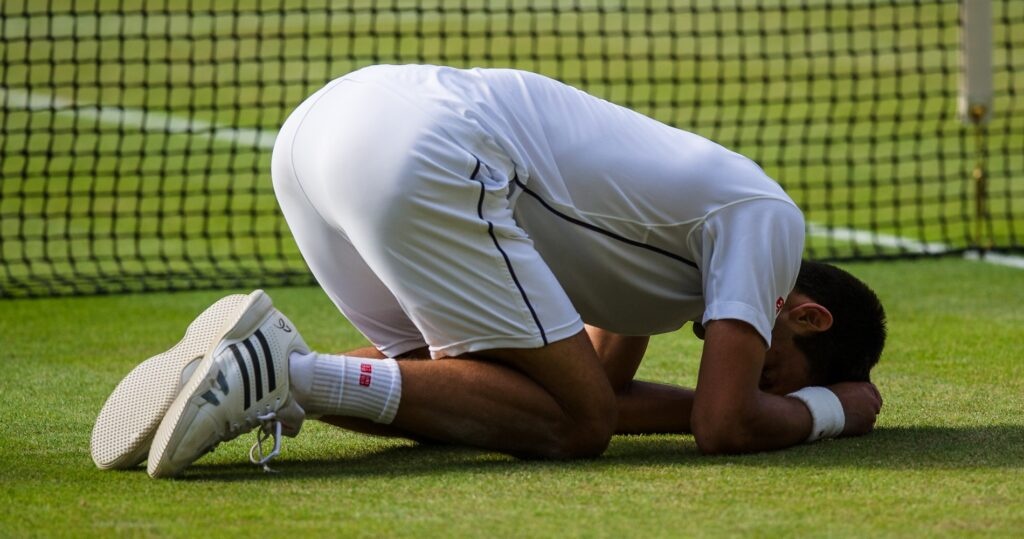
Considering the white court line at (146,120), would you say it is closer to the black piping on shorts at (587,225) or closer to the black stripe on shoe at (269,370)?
the black piping on shorts at (587,225)

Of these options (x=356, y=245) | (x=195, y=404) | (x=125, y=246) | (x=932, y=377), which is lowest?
(x=125, y=246)

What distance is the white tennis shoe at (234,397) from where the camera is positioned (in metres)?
2.86

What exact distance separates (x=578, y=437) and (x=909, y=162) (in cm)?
648

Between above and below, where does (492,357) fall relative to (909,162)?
above

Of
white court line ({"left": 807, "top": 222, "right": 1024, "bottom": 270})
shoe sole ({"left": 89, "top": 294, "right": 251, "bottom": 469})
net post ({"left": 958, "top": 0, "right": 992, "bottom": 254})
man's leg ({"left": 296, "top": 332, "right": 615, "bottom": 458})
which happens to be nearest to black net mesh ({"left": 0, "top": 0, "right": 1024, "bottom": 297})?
white court line ({"left": 807, "top": 222, "right": 1024, "bottom": 270})

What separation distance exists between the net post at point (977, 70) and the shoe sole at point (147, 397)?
181 inches

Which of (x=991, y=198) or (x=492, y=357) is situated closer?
(x=492, y=357)

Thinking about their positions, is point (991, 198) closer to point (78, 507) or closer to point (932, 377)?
point (932, 377)

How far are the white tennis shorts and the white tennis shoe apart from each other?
0.26m

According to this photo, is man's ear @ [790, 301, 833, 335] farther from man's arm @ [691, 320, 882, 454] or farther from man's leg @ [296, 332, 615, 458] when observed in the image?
man's leg @ [296, 332, 615, 458]

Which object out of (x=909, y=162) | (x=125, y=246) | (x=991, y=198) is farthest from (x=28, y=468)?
(x=909, y=162)

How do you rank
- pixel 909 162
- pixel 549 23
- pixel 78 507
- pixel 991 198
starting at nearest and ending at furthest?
pixel 78 507 < pixel 991 198 < pixel 909 162 < pixel 549 23

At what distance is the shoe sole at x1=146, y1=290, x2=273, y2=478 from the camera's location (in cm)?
285

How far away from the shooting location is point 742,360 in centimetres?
302
